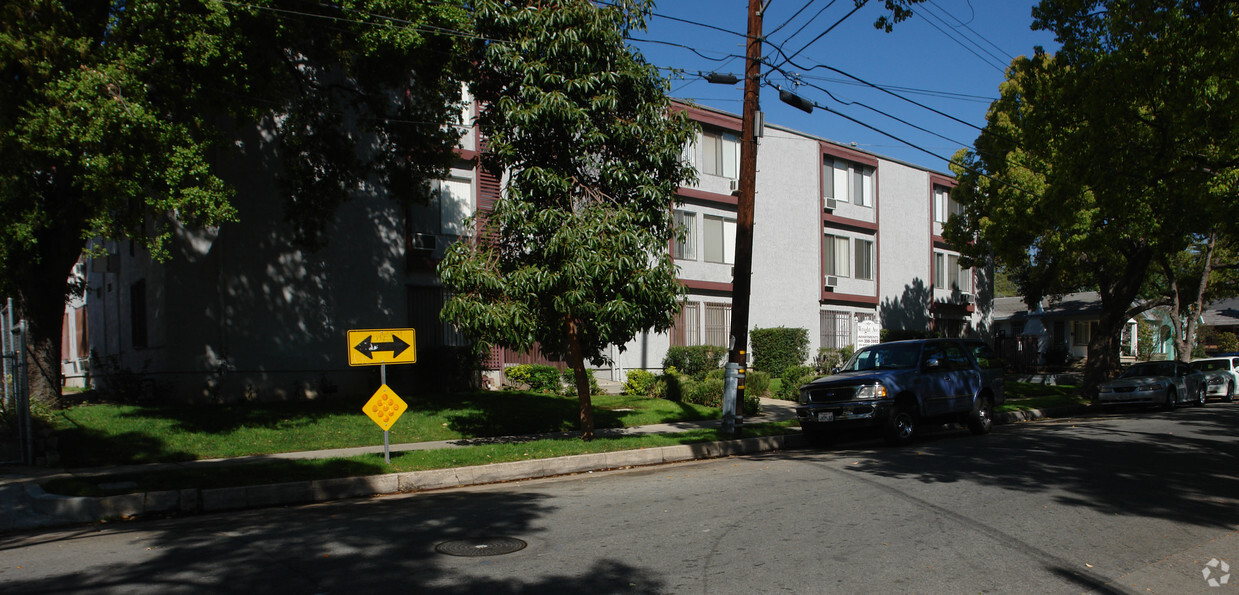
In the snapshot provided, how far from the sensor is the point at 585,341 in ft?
44.0

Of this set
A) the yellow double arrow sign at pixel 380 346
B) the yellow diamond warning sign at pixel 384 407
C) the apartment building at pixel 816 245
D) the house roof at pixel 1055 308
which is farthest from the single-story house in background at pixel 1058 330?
the yellow diamond warning sign at pixel 384 407

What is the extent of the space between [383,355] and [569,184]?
3.76 metres

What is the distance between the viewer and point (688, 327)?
26.6 meters

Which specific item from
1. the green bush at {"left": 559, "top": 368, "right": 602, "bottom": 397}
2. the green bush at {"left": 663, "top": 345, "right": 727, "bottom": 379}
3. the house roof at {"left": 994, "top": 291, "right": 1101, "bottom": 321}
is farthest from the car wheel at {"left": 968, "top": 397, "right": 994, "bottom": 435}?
the house roof at {"left": 994, "top": 291, "right": 1101, "bottom": 321}

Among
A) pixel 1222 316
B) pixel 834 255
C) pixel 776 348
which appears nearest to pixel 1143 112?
pixel 776 348

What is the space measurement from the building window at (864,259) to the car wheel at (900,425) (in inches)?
763

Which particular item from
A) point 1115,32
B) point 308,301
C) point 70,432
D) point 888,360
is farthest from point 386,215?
point 1115,32

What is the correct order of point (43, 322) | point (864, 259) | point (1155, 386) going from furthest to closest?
point (864, 259)
point (1155, 386)
point (43, 322)

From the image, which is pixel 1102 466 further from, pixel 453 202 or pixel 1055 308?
pixel 1055 308

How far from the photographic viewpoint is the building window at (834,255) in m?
31.1

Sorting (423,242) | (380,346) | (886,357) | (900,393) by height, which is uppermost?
(423,242)

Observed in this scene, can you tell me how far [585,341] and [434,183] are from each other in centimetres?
950

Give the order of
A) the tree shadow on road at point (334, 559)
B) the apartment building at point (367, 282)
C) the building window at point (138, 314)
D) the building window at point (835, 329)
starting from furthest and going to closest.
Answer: the building window at point (835, 329), the building window at point (138, 314), the apartment building at point (367, 282), the tree shadow on road at point (334, 559)

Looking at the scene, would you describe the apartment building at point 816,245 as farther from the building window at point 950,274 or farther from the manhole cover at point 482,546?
the manhole cover at point 482,546
